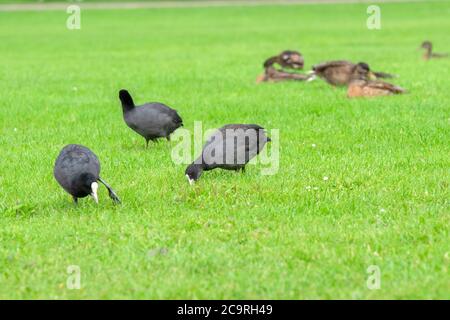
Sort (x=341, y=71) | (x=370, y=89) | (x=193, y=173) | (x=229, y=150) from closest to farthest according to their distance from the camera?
(x=193, y=173), (x=229, y=150), (x=370, y=89), (x=341, y=71)

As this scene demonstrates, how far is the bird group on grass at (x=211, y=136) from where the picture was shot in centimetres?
925

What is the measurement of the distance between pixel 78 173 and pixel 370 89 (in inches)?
375

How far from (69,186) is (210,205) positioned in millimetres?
1507

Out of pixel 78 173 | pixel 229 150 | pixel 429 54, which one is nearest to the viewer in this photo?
pixel 78 173

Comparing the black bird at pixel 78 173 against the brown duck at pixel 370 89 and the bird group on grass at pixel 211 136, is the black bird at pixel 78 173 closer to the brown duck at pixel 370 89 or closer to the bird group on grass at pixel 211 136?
the bird group on grass at pixel 211 136

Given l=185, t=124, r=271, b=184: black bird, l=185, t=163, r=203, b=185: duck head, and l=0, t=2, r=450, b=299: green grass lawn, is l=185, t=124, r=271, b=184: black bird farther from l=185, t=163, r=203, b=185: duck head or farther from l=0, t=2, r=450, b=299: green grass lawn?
l=0, t=2, r=450, b=299: green grass lawn

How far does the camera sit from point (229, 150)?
10414 millimetres

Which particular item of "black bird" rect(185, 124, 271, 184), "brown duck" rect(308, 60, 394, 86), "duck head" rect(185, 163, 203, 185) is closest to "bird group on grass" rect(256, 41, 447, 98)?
"brown duck" rect(308, 60, 394, 86)

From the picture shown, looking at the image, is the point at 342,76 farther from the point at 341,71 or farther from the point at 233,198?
the point at 233,198

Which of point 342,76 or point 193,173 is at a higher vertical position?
point 342,76

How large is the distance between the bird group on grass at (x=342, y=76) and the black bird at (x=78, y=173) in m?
→ 8.89

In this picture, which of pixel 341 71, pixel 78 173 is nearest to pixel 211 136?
pixel 78 173

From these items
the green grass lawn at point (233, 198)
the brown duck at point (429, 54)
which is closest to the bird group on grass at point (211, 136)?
the green grass lawn at point (233, 198)

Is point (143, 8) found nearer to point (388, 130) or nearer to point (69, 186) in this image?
point (388, 130)
